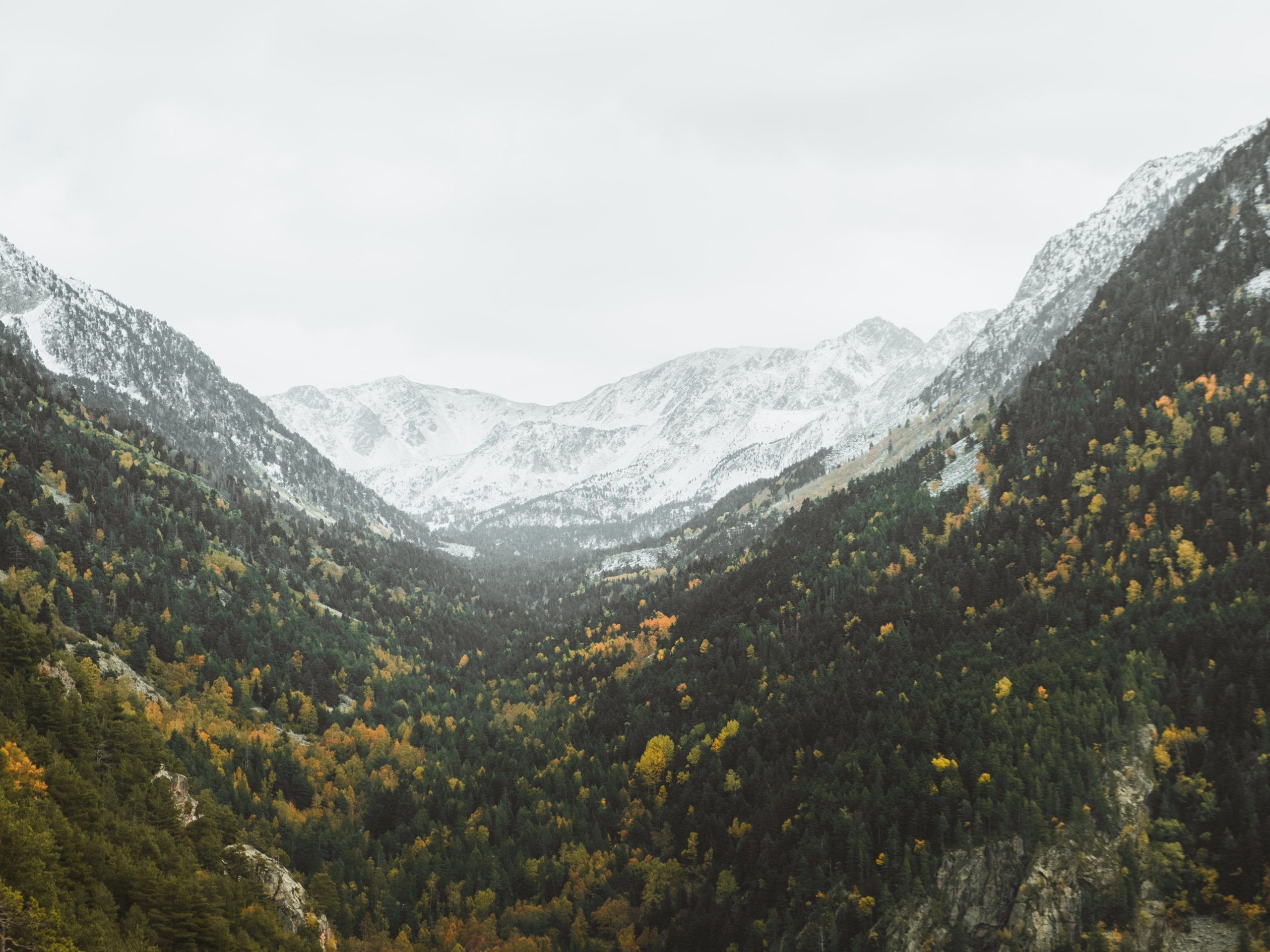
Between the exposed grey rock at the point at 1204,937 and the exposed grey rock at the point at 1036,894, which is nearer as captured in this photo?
the exposed grey rock at the point at 1204,937

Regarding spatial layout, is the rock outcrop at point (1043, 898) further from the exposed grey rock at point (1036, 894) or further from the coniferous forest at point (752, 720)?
the coniferous forest at point (752, 720)

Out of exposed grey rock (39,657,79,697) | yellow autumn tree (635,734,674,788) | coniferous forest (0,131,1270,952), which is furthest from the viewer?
yellow autumn tree (635,734,674,788)

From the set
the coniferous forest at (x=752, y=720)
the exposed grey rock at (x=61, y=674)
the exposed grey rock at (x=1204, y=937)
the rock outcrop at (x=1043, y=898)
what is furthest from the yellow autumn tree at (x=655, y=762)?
the exposed grey rock at (x=61, y=674)

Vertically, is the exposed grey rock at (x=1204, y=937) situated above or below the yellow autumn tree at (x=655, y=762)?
below

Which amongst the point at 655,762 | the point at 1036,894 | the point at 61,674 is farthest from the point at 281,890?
the point at 1036,894

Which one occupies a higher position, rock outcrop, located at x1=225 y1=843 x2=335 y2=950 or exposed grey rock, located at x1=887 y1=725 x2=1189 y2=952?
rock outcrop, located at x1=225 y1=843 x2=335 y2=950

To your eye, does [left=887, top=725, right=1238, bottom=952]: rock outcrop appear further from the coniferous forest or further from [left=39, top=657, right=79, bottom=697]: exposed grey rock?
[left=39, top=657, right=79, bottom=697]: exposed grey rock

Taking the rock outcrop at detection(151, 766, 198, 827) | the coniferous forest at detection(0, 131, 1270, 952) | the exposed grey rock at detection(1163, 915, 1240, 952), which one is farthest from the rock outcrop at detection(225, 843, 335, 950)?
the exposed grey rock at detection(1163, 915, 1240, 952)

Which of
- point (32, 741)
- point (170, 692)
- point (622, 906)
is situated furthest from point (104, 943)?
point (170, 692)
